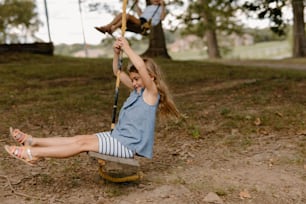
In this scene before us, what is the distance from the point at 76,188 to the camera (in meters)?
3.86

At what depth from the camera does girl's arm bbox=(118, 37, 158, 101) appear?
3.64m

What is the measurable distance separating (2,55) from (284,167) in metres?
13.5

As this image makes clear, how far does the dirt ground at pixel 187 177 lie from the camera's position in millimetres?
3650

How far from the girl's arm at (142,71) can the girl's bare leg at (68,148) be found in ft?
1.93

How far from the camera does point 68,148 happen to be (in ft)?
11.6

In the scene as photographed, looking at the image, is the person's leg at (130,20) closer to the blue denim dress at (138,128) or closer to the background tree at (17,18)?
the blue denim dress at (138,128)

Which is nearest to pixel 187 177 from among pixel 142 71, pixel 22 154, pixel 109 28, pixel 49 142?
pixel 142 71

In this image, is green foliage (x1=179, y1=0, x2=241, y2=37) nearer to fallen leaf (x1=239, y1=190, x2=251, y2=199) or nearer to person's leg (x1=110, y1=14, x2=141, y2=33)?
person's leg (x1=110, y1=14, x2=141, y2=33)

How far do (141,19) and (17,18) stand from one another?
2785 centimetres

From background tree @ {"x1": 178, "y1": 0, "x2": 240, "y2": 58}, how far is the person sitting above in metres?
11.3

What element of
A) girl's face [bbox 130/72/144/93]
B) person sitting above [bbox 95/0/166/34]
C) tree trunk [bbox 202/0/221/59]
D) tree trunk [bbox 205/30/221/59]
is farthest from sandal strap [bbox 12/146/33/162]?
tree trunk [bbox 205/30/221/59]

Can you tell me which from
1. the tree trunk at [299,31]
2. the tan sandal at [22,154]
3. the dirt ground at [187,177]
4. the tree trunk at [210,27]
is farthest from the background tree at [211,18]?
the tan sandal at [22,154]

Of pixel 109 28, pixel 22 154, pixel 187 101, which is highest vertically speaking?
pixel 109 28

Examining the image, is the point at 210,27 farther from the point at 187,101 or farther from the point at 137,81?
the point at 137,81
